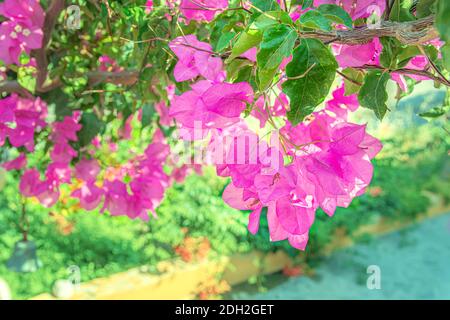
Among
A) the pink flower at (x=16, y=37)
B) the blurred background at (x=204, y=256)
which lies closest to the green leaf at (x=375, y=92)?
the pink flower at (x=16, y=37)

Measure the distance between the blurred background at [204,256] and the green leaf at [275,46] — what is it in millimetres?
1883

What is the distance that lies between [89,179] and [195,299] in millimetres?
1495

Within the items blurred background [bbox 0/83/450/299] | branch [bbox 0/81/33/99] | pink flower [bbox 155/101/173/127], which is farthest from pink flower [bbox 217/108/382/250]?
blurred background [bbox 0/83/450/299]

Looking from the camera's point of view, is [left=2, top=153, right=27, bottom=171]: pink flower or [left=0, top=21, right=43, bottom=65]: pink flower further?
[left=2, top=153, right=27, bottom=171]: pink flower

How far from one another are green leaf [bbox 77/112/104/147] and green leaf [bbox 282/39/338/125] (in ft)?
2.71

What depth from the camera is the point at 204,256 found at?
9.29ft

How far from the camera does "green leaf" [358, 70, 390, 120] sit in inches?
25.0

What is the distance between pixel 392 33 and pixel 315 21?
0.08 metres

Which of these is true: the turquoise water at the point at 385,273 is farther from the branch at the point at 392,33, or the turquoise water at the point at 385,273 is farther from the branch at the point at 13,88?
the branch at the point at 392,33

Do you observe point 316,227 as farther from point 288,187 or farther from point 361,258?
point 288,187

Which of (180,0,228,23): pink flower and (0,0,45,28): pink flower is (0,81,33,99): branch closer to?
(0,0,45,28): pink flower

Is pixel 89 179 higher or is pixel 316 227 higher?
pixel 89 179

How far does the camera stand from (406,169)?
13.4ft
